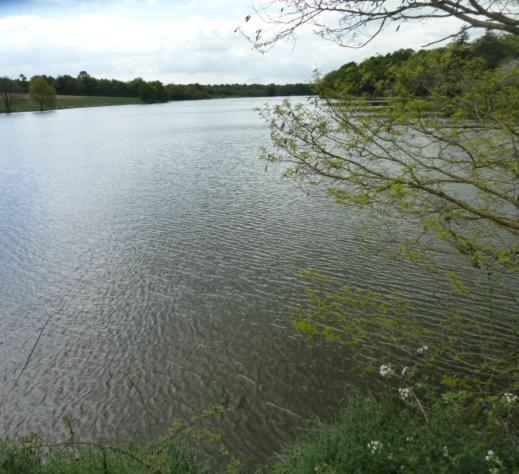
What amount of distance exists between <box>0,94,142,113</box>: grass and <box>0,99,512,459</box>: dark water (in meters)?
97.4

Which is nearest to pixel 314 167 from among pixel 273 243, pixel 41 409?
pixel 41 409

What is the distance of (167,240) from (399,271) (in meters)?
8.08

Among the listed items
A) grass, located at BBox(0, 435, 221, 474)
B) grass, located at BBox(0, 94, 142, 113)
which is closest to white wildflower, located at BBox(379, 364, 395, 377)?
grass, located at BBox(0, 435, 221, 474)

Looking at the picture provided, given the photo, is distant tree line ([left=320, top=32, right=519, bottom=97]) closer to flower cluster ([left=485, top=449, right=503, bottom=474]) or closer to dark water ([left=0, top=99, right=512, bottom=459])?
flower cluster ([left=485, top=449, right=503, bottom=474])

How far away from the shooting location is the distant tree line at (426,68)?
18.9ft

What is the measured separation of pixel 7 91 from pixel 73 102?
2290 cm

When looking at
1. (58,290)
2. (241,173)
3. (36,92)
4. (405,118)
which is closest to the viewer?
(405,118)

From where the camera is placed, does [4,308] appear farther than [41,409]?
Yes

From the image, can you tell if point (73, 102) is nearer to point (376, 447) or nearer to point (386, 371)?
point (386, 371)

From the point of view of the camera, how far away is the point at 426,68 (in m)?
6.00

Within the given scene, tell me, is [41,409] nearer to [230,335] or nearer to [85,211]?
[230,335]

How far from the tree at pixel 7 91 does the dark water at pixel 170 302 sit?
91525mm

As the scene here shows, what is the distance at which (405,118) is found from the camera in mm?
5816

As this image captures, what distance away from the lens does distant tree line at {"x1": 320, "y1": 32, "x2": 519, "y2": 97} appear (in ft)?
18.9
